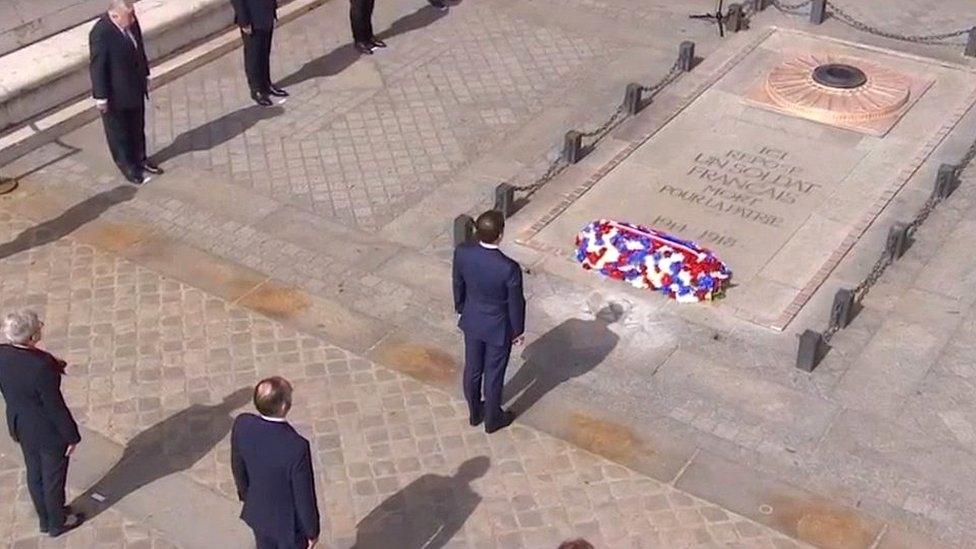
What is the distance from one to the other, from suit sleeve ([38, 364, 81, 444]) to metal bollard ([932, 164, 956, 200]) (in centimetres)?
810

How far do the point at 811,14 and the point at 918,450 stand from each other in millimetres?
8240

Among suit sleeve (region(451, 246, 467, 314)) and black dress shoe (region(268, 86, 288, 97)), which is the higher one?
suit sleeve (region(451, 246, 467, 314))

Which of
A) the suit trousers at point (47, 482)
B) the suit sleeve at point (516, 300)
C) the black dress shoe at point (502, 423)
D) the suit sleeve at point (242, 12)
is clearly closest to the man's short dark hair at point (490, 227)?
the suit sleeve at point (516, 300)

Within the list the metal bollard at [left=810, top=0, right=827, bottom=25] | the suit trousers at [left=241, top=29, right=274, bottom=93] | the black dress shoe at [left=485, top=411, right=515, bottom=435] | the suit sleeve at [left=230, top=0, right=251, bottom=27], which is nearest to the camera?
the black dress shoe at [left=485, top=411, right=515, bottom=435]

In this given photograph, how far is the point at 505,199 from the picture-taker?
11641 millimetres

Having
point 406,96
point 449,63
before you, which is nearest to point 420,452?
point 406,96

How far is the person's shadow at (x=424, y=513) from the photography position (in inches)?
321

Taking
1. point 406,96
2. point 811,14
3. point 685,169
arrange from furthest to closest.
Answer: point 811,14 → point 406,96 → point 685,169

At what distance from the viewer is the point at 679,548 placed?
813 centimetres

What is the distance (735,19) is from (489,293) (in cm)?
843

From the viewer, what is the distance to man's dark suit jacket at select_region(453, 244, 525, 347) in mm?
8242

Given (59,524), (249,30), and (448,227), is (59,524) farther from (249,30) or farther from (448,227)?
(249,30)

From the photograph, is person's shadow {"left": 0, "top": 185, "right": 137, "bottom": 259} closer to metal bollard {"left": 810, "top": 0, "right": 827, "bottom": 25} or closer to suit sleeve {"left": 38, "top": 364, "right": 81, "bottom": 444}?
suit sleeve {"left": 38, "top": 364, "right": 81, "bottom": 444}

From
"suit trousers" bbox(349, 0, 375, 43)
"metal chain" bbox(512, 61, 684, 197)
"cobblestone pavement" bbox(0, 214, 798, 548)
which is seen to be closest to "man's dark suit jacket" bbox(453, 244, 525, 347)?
"cobblestone pavement" bbox(0, 214, 798, 548)
